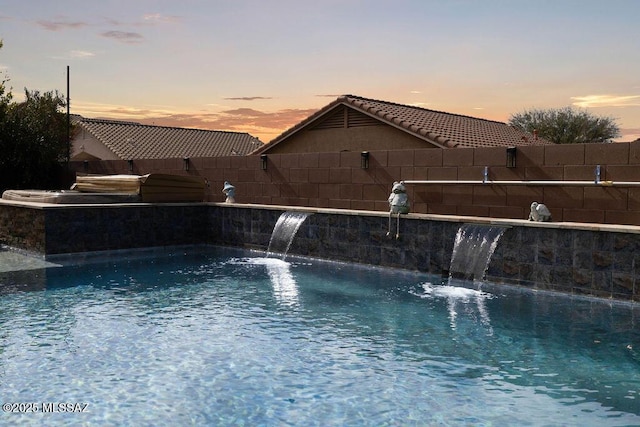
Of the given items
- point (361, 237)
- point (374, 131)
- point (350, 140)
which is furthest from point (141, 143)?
point (361, 237)

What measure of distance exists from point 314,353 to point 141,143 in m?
32.2

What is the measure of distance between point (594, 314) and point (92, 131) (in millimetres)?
32980

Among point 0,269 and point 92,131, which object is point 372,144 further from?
point 92,131

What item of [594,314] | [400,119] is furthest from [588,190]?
[400,119]

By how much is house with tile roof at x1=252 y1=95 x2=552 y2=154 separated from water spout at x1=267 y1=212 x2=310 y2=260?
6694 millimetres

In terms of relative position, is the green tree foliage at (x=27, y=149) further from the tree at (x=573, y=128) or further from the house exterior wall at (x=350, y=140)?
the tree at (x=573, y=128)

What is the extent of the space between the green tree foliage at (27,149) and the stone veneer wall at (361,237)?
869 centimetres

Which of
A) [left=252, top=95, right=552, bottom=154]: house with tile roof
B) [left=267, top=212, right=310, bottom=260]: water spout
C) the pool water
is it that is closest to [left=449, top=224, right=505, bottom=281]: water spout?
the pool water

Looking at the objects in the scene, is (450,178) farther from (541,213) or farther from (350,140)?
(350,140)

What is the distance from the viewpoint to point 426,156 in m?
14.4

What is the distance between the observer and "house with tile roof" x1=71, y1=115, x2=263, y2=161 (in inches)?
1391

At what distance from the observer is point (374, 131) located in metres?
21.7

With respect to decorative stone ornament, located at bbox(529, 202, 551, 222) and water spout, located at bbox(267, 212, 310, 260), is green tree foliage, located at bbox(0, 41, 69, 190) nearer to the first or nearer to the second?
water spout, located at bbox(267, 212, 310, 260)

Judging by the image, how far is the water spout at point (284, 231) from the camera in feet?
47.5
